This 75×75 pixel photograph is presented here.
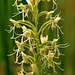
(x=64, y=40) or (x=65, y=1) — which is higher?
(x=65, y=1)

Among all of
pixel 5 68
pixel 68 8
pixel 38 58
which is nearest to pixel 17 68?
pixel 5 68

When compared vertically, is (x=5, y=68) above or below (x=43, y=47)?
below

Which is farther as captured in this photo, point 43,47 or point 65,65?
point 65,65
